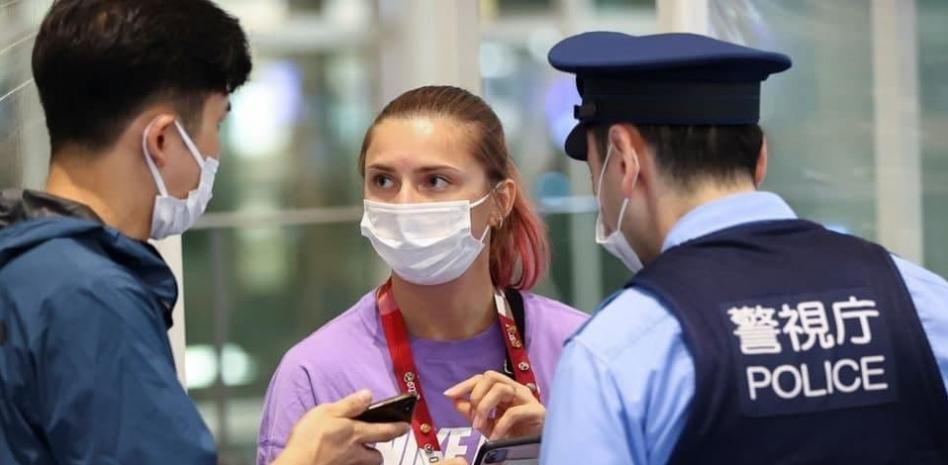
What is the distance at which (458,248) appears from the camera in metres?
1.97

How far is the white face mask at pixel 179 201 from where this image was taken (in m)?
1.41

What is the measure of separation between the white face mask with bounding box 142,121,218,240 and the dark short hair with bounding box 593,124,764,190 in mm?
496

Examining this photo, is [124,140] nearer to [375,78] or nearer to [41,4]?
[41,4]

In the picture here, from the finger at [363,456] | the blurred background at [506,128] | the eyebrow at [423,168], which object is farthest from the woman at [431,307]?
the blurred background at [506,128]

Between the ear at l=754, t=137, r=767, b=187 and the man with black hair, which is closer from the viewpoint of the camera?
the man with black hair

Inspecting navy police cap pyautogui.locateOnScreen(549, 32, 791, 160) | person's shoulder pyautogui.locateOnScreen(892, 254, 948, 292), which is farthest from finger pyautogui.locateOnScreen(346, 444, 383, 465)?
person's shoulder pyautogui.locateOnScreen(892, 254, 948, 292)

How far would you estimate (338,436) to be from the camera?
1.54 m

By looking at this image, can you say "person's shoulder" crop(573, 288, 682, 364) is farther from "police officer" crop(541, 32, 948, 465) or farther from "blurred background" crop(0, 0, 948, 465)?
"blurred background" crop(0, 0, 948, 465)

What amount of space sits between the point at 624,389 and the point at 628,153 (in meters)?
0.27

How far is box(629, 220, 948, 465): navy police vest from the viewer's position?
1.26 meters

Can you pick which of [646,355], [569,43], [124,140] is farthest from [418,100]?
[646,355]

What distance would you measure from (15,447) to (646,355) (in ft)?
2.08

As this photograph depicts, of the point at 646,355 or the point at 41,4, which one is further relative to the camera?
the point at 41,4

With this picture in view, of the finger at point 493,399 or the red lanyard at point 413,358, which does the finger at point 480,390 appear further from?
the red lanyard at point 413,358
